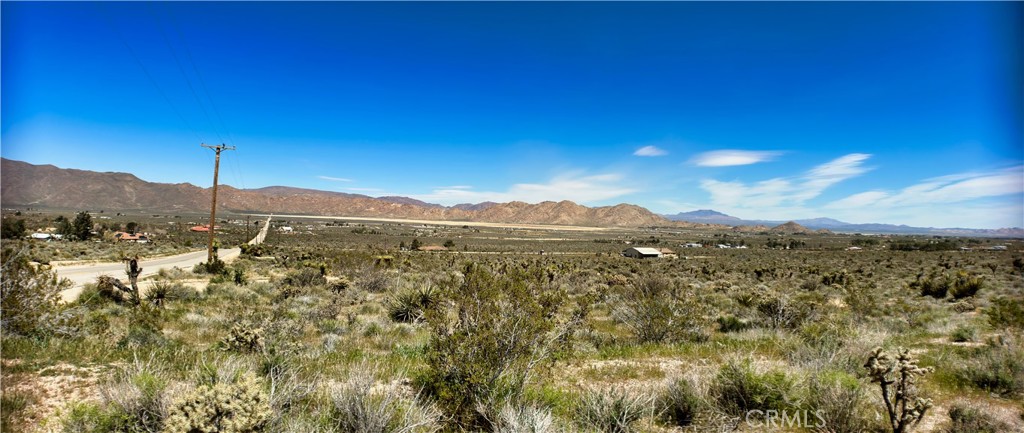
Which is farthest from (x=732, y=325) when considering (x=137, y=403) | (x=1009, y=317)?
(x=137, y=403)

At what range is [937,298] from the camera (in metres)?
20.2

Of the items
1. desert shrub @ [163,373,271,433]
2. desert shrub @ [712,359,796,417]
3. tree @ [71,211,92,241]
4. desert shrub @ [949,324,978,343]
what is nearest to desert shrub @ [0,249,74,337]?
desert shrub @ [163,373,271,433]

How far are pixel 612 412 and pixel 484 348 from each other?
1.69 metres

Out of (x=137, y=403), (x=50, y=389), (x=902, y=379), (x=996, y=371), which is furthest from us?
(x=996, y=371)

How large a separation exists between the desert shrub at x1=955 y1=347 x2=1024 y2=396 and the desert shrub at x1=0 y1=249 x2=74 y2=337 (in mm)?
15666

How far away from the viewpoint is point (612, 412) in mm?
5027

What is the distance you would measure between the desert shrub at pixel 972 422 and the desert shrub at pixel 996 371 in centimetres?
192

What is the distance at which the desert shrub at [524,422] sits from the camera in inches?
170

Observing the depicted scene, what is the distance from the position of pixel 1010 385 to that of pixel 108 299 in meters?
21.8

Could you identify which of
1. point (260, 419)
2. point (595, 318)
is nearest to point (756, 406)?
point (260, 419)

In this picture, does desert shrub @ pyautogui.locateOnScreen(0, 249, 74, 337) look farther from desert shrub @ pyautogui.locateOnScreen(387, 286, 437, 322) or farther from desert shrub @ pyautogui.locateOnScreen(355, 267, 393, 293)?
desert shrub @ pyautogui.locateOnScreen(355, 267, 393, 293)

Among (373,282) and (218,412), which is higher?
(218,412)

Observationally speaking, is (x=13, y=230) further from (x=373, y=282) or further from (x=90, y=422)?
(x=90, y=422)

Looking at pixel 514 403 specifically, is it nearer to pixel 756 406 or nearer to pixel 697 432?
pixel 697 432
